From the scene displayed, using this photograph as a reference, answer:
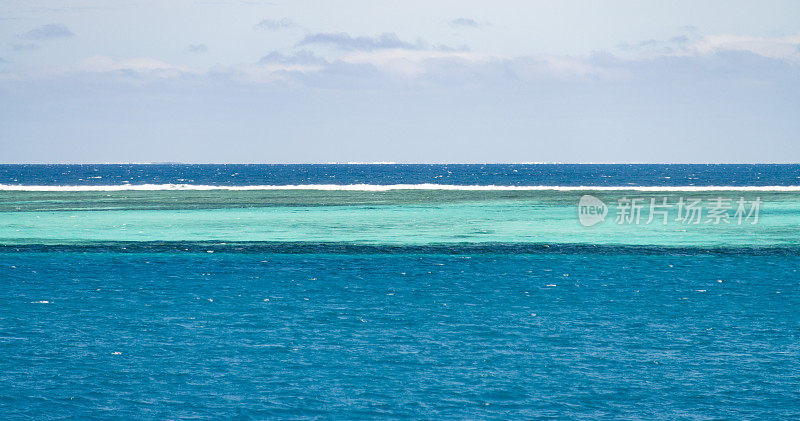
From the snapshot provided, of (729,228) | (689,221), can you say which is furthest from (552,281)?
(689,221)

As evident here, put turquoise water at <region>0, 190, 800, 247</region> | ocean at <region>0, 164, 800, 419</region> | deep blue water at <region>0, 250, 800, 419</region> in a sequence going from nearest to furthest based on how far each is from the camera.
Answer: deep blue water at <region>0, 250, 800, 419</region>, ocean at <region>0, 164, 800, 419</region>, turquoise water at <region>0, 190, 800, 247</region>

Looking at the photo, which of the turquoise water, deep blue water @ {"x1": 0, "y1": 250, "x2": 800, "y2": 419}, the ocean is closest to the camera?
deep blue water @ {"x1": 0, "y1": 250, "x2": 800, "y2": 419}

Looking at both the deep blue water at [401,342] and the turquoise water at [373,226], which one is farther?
the turquoise water at [373,226]

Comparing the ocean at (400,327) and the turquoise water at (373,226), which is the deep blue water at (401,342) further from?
the turquoise water at (373,226)

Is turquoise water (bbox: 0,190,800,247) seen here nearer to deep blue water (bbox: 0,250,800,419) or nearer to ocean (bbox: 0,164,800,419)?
ocean (bbox: 0,164,800,419)

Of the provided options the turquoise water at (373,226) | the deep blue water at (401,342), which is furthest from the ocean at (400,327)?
the turquoise water at (373,226)

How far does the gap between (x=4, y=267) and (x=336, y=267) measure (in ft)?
36.4

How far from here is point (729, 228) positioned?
47.4 meters

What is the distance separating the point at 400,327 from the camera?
19.9 meters

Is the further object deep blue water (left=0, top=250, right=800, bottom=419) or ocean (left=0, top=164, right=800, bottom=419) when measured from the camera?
ocean (left=0, top=164, right=800, bottom=419)

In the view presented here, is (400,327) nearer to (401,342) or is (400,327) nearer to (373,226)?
(401,342)

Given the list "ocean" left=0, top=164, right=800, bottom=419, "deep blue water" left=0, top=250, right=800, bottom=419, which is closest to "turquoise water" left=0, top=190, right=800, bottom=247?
"ocean" left=0, top=164, right=800, bottom=419

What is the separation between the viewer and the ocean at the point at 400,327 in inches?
568

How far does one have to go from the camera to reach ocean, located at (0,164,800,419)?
14.4 m
